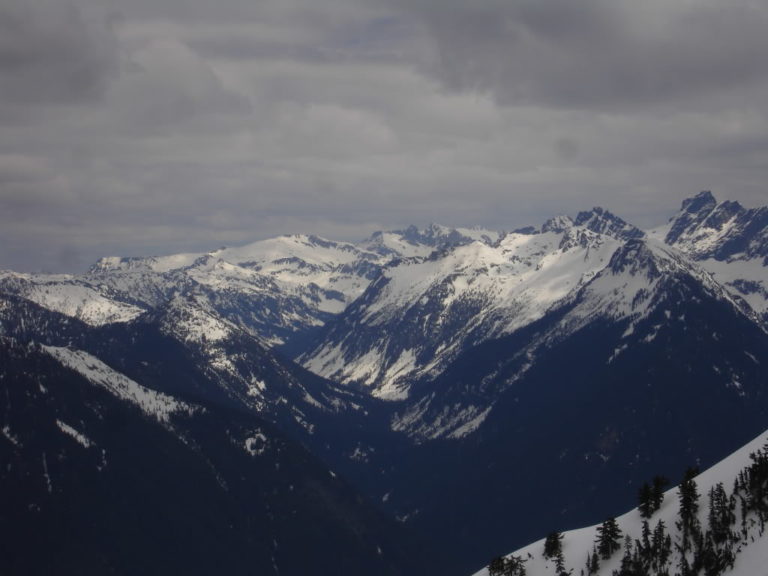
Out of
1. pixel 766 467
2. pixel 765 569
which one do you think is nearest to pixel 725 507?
pixel 766 467

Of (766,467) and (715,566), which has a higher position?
(766,467)

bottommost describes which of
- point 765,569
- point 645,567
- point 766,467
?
point 765,569

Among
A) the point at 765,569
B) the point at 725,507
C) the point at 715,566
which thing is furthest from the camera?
the point at 725,507

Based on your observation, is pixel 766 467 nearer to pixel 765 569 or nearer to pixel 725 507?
pixel 725 507

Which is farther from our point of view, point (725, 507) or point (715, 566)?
point (725, 507)

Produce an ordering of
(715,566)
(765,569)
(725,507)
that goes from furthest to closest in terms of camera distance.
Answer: (725,507)
(715,566)
(765,569)

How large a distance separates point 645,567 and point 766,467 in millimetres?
34009

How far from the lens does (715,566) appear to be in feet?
591

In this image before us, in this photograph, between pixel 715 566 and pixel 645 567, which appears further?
pixel 645 567

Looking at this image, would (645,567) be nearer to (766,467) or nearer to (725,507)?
(725,507)

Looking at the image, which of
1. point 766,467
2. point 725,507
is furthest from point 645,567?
point 766,467

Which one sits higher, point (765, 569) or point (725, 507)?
point (725, 507)

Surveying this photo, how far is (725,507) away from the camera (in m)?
196

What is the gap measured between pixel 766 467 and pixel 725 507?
Answer: 12.8 m
